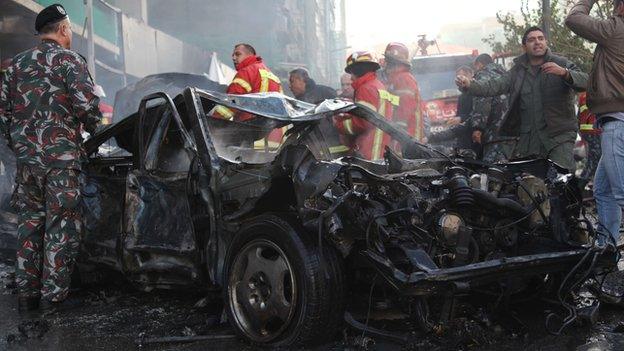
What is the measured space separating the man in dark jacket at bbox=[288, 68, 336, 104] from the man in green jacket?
9.85ft

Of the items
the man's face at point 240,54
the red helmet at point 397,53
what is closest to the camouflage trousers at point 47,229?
the man's face at point 240,54

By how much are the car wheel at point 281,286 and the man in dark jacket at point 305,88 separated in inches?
194

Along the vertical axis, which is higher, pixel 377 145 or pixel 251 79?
pixel 251 79

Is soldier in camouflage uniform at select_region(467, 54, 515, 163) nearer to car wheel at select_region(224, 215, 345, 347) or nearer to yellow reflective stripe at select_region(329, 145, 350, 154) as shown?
yellow reflective stripe at select_region(329, 145, 350, 154)

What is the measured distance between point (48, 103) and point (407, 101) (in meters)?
3.69

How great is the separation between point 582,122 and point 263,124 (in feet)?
17.8

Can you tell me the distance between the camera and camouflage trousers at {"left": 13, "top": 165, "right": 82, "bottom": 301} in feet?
14.5

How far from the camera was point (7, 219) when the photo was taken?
766 centimetres

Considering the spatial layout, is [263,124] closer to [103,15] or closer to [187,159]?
[187,159]

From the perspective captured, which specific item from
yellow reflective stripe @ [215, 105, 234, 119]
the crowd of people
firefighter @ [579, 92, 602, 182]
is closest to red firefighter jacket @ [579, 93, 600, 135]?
firefighter @ [579, 92, 602, 182]

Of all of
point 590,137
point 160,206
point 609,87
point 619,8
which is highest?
point 619,8

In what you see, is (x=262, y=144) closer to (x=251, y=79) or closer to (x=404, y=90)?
(x=251, y=79)

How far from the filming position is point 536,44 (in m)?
5.38

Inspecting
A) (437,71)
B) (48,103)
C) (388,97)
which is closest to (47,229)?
(48,103)
